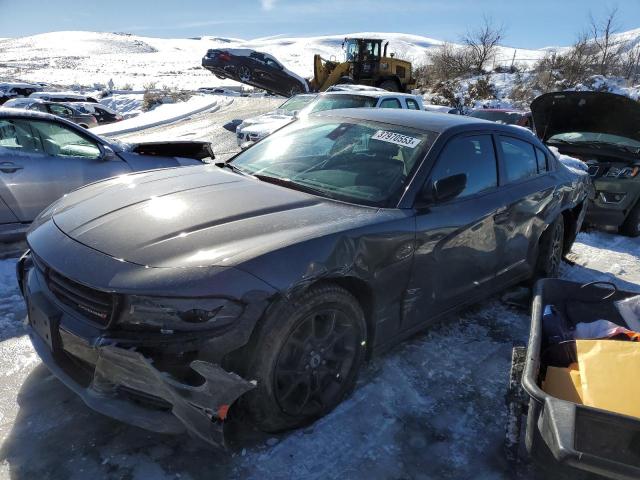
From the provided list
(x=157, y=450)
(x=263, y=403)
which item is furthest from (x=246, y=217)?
(x=157, y=450)

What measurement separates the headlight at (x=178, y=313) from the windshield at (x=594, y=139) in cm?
697

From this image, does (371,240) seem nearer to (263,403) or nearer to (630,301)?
(263,403)

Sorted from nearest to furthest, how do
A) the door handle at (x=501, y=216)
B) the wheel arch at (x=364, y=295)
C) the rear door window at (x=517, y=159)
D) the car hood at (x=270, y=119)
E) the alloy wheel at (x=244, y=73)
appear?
the wheel arch at (x=364, y=295), the door handle at (x=501, y=216), the rear door window at (x=517, y=159), the car hood at (x=270, y=119), the alloy wheel at (x=244, y=73)

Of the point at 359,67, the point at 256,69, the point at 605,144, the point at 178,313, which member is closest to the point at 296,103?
the point at 605,144

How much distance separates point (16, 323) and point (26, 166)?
2.02 m

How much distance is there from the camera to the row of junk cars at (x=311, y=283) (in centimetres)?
207

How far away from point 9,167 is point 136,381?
12.0ft

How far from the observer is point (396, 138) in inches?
132

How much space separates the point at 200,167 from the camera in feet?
→ 11.8

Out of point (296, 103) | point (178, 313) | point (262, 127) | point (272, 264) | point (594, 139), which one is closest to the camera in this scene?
point (178, 313)

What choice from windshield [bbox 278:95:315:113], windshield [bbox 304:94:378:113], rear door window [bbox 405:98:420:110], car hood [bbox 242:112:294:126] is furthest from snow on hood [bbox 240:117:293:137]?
rear door window [bbox 405:98:420:110]

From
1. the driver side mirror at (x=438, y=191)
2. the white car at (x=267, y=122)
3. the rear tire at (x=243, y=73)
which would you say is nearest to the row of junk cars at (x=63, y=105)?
the white car at (x=267, y=122)

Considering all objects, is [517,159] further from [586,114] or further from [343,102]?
[343,102]

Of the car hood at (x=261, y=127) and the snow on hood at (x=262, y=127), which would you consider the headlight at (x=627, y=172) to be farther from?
the car hood at (x=261, y=127)
